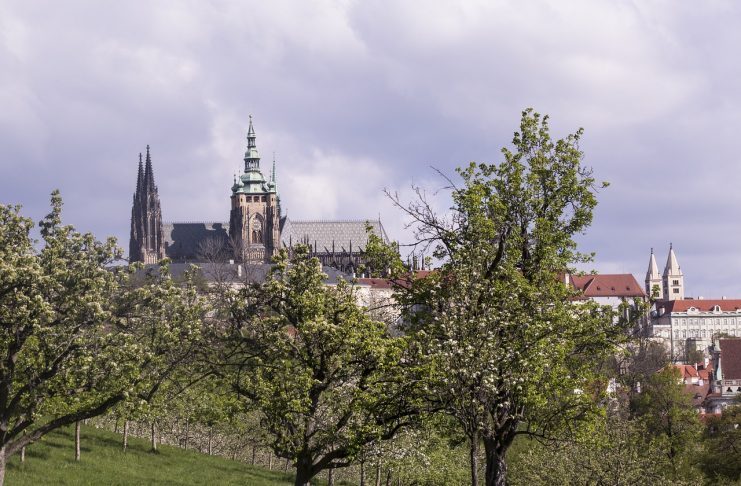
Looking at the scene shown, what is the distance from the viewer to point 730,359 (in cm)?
12088

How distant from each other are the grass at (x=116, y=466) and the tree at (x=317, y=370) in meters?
10.6

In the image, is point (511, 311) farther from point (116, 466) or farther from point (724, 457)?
point (724, 457)

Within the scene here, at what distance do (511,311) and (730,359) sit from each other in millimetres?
100391

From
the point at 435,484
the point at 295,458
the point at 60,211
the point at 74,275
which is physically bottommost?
the point at 435,484

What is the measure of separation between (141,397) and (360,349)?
22.4 feet

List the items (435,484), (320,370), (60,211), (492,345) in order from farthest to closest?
(435,484)
(60,211)
(320,370)
(492,345)

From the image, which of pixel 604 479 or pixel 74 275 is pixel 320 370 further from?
pixel 604 479

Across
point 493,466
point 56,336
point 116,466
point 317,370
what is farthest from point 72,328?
point 116,466

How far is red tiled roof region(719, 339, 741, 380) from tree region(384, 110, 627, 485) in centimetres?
9520

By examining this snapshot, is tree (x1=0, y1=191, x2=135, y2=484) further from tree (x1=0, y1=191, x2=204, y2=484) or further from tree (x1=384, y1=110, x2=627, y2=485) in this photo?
tree (x1=384, y1=110, x2=627, y2=485)

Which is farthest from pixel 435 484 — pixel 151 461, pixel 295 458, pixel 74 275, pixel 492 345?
pixel 492 345

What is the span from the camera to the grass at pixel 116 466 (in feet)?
132

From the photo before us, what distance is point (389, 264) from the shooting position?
102 feet

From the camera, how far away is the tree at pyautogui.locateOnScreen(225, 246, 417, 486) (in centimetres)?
3081
